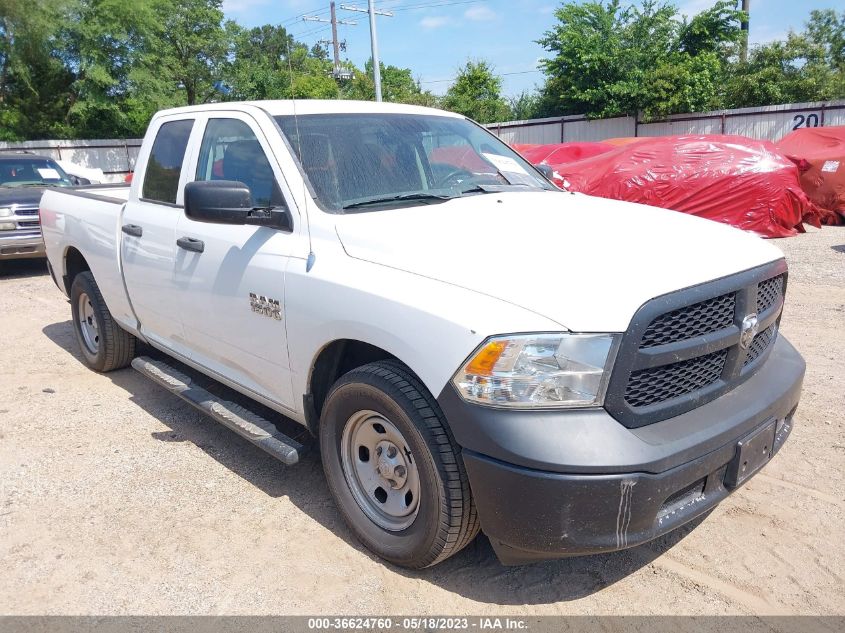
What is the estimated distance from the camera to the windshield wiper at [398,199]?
331 centimetres

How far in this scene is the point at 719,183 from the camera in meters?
11.1

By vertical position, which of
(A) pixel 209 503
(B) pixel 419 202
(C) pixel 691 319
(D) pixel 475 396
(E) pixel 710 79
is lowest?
(A) pixel 209 503

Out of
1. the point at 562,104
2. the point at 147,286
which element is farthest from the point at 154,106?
the point at 147,286

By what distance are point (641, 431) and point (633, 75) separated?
25.5m

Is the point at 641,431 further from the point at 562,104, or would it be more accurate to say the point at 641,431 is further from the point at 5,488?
the point at 562,104

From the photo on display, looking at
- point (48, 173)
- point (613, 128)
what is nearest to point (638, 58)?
point (613, 128)

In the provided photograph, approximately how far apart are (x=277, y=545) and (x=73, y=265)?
149 inches

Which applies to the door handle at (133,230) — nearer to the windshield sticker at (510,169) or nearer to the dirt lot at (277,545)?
the dirt lot at (277,545)

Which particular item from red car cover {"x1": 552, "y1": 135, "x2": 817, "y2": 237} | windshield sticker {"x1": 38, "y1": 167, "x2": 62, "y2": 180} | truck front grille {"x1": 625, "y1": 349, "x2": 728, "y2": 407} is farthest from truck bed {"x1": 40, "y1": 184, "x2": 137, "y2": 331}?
red car cover {"x1": 552, "y1": 135, "x2": 817, "y2": 237}

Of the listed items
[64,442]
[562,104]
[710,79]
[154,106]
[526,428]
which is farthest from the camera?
[154,106]

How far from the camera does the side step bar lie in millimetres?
3371

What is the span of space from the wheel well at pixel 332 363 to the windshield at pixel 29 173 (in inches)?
382

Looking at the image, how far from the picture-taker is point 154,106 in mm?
31969

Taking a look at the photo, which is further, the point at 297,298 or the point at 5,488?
the point at 5,488
